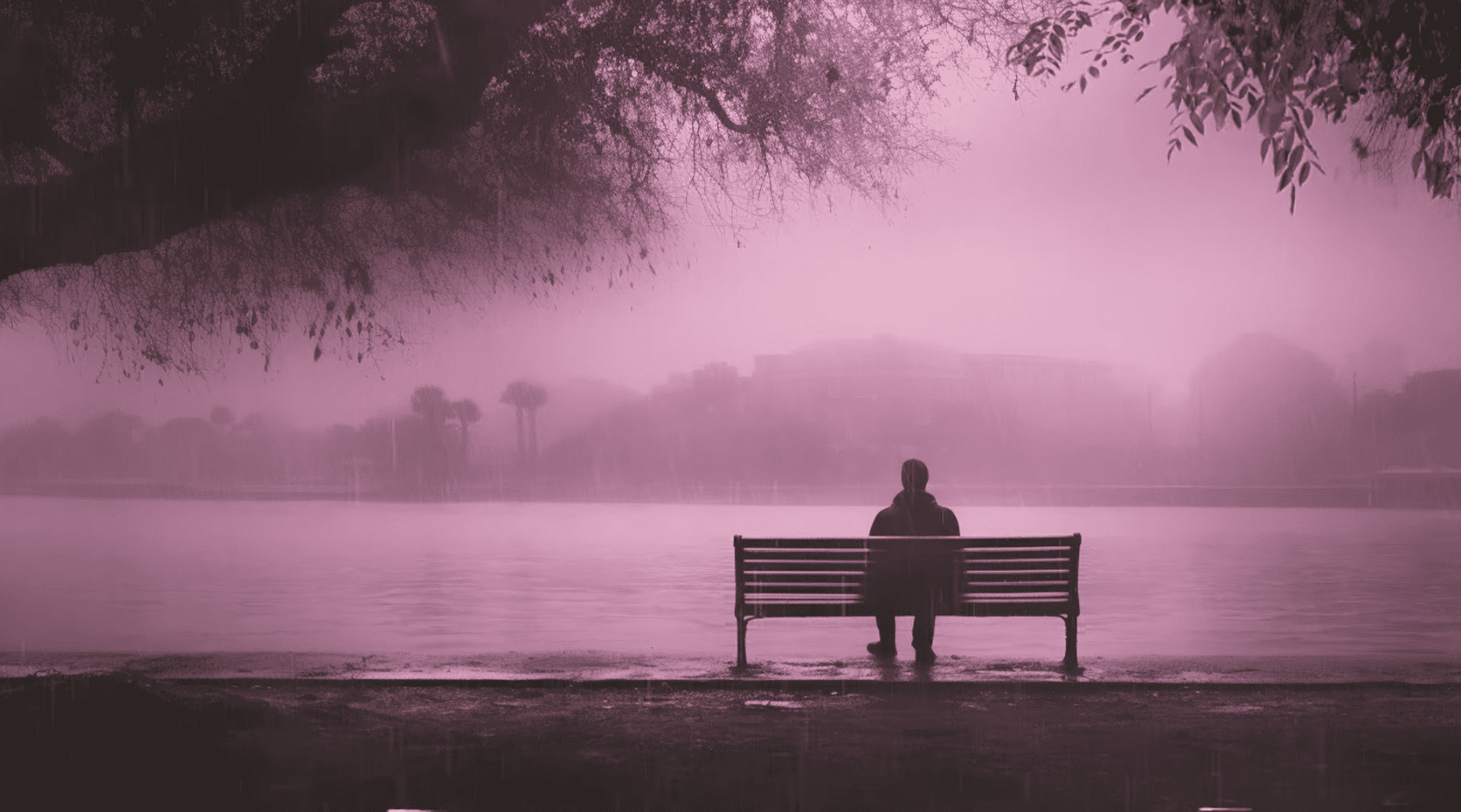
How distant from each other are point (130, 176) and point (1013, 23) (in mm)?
5341

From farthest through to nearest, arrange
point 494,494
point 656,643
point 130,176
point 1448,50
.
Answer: point 494,494, point 656,643, point 130,176, point 1448,50

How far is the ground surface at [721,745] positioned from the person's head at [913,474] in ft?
7.23

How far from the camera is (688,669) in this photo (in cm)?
975

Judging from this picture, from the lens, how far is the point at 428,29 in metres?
9.30

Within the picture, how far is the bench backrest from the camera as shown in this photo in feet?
32.4

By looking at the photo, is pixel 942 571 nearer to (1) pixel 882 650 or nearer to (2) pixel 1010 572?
(2) pixel 1010 572

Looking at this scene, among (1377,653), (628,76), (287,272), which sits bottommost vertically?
(1377,653)

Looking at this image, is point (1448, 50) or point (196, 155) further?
point (196, 155)

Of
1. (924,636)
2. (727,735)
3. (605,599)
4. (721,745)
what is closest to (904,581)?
(924,636)

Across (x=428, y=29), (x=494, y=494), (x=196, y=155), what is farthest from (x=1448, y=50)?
(x=494, y=494)

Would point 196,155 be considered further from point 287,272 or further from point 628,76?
point 628,76

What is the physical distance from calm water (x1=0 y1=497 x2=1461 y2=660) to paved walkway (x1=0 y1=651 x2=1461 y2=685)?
1123 mm

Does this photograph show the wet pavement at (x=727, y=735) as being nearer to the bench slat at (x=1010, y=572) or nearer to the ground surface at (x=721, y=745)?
the ground surface at (x=721, y=745)

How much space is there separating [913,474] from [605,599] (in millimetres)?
7549
